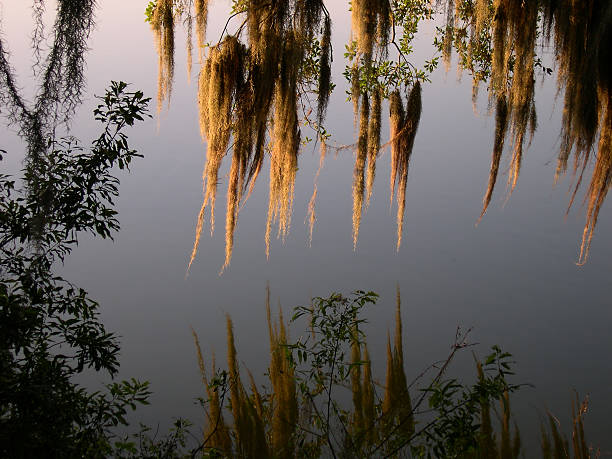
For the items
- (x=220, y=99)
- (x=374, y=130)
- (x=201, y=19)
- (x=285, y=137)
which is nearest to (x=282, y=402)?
(x=285, y=137)

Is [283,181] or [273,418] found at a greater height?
[283,181]

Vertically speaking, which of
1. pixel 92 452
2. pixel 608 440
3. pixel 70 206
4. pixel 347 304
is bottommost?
pixel 608 440

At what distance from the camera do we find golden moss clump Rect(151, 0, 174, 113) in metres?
5.39

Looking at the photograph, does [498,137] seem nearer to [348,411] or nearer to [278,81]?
[278,81]

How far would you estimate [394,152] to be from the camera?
5672 millimetres

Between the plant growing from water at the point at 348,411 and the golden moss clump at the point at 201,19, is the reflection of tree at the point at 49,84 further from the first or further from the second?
the golden moss clump at the point at 201,19

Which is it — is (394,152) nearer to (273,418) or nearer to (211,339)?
(273,418)

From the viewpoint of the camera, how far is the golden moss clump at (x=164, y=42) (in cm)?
539

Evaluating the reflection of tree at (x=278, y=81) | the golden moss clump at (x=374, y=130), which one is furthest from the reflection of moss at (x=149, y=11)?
the golden moss clump at (x=374, y=130)

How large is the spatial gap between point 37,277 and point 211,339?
237 inches

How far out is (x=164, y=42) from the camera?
213 inches

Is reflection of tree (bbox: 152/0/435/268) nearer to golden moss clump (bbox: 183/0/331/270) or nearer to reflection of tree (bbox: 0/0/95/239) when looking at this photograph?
golden moss clump (bbox: 183/0/331/270)

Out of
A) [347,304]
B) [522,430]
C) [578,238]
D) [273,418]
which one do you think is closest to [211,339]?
[273,418]

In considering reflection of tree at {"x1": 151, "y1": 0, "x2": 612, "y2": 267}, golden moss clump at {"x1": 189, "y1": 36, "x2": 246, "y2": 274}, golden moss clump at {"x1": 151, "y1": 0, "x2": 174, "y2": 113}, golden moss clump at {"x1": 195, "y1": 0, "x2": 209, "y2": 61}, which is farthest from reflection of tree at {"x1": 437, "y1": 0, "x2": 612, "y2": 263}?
golden moss clump at {"x1": 151, "y1": 0, "x2": 174, "y2": 113}
